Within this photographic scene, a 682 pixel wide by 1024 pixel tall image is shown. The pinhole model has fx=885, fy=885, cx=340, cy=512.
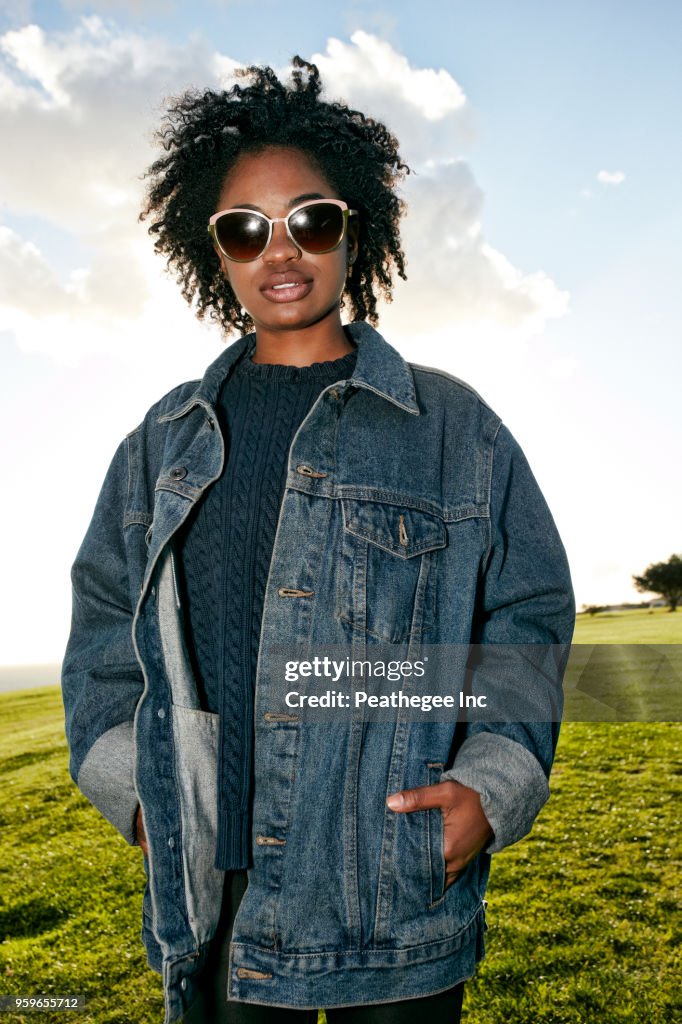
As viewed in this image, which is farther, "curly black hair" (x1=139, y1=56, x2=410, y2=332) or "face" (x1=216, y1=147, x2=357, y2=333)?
"curly black hair" (x1=139, y1=56, x2=410, y2=332)

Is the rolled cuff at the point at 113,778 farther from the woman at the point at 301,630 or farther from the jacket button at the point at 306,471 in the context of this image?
the jacket button at the point at 306,471

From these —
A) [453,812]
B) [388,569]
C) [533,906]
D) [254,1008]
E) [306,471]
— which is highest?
[306,471]

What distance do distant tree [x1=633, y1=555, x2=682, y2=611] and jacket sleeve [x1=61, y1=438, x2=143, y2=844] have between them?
177 feet

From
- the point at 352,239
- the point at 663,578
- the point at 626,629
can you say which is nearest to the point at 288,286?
the point at 352,239

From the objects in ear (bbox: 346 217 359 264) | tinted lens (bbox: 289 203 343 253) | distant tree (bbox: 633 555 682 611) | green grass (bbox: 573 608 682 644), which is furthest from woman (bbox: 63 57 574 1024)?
distant tree (bbox: 633 555 682 611)

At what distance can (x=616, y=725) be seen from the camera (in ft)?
41.4

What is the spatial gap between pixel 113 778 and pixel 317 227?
1715 millimetres

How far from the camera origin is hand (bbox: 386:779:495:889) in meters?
2.18

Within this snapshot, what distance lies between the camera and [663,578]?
53.4m

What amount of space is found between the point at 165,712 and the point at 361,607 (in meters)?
0.65

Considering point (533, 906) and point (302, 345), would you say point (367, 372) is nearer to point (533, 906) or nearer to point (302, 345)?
point (302, 345)

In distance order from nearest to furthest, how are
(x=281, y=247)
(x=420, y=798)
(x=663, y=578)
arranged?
(x=420, y=798) → (x=281, y=247) → (x=663, y=578)

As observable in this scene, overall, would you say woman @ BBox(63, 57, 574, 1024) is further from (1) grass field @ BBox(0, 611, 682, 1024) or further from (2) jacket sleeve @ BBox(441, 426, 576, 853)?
(1) grass field @ BBox(0, 611, 682, 1024)

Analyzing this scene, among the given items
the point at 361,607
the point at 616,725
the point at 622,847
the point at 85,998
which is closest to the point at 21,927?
the point at 85,998
